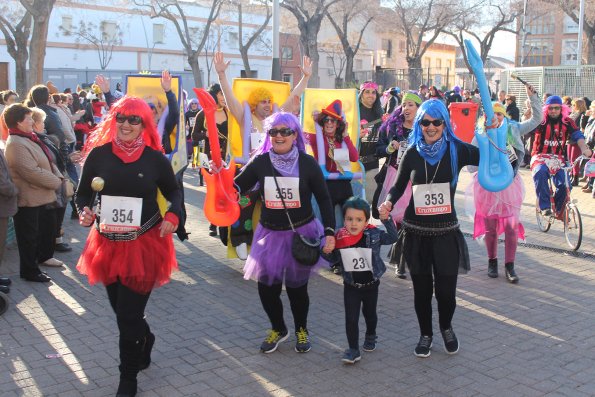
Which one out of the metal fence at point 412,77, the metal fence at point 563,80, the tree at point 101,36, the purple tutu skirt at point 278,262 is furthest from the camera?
the tree at point 101,36

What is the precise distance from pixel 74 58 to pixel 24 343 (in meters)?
51.3

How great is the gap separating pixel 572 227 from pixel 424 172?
14.7 ft

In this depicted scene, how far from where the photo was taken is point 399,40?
76.6 meters

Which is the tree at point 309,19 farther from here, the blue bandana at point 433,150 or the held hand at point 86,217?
the held hand at point 86,217

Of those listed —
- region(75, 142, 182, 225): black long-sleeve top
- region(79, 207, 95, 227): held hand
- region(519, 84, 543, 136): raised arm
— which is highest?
region(519, 84, 543, 136): raised arm

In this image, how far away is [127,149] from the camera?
4.27 metres

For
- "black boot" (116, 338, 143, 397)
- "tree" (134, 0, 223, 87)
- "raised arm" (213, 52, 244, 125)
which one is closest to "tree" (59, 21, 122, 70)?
"tree" (134, 0, 223, 87)

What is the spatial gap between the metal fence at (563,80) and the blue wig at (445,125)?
1934 cm

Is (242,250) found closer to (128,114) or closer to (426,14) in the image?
(128,114)

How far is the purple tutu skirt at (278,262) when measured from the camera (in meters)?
4.84

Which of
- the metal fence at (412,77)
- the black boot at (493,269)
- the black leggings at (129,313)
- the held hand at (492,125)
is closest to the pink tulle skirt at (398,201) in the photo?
the black boot at (493,269)

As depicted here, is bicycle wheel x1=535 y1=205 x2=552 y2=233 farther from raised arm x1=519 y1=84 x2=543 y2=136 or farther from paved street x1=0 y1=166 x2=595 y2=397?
raised arm x1=519 y1=84 x2=543 y2=136

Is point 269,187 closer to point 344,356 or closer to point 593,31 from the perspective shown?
point 344,356

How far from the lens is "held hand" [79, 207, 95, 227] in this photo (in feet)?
13.8
